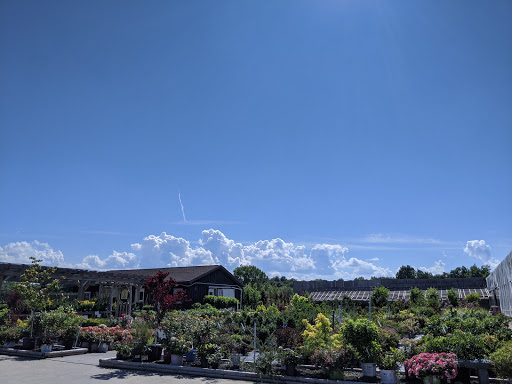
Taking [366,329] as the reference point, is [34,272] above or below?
above

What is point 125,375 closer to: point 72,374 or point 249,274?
point 72,374

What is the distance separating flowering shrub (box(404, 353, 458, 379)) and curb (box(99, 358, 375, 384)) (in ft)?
4.22

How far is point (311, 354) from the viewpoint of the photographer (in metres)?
9.81

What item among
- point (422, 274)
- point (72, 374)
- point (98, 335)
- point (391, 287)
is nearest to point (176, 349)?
point (72, 374)

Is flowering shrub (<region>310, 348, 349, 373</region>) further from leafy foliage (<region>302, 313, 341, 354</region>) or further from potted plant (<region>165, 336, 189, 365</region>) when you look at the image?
potted plant (<region>165, 336, 189, 365</region>)

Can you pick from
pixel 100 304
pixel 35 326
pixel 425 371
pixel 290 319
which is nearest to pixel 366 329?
pixel 425 371

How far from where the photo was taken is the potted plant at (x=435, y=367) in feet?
25.2

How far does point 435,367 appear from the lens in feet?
25.3

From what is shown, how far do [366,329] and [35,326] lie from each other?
38.8 ft

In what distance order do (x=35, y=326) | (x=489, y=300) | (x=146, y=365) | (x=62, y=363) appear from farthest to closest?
(x=489, y=300), (x=35, y=326), (x=62, y=363), (x=146, y=365)

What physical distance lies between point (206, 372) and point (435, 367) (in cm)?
563

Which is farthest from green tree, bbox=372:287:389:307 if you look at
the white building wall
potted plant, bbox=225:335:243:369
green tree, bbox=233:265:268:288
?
green tree, bbox=233:265:268:288

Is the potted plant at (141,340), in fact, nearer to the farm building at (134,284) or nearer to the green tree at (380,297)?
the farm building at (134,284)

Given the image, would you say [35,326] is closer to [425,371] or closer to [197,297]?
[425,371]
